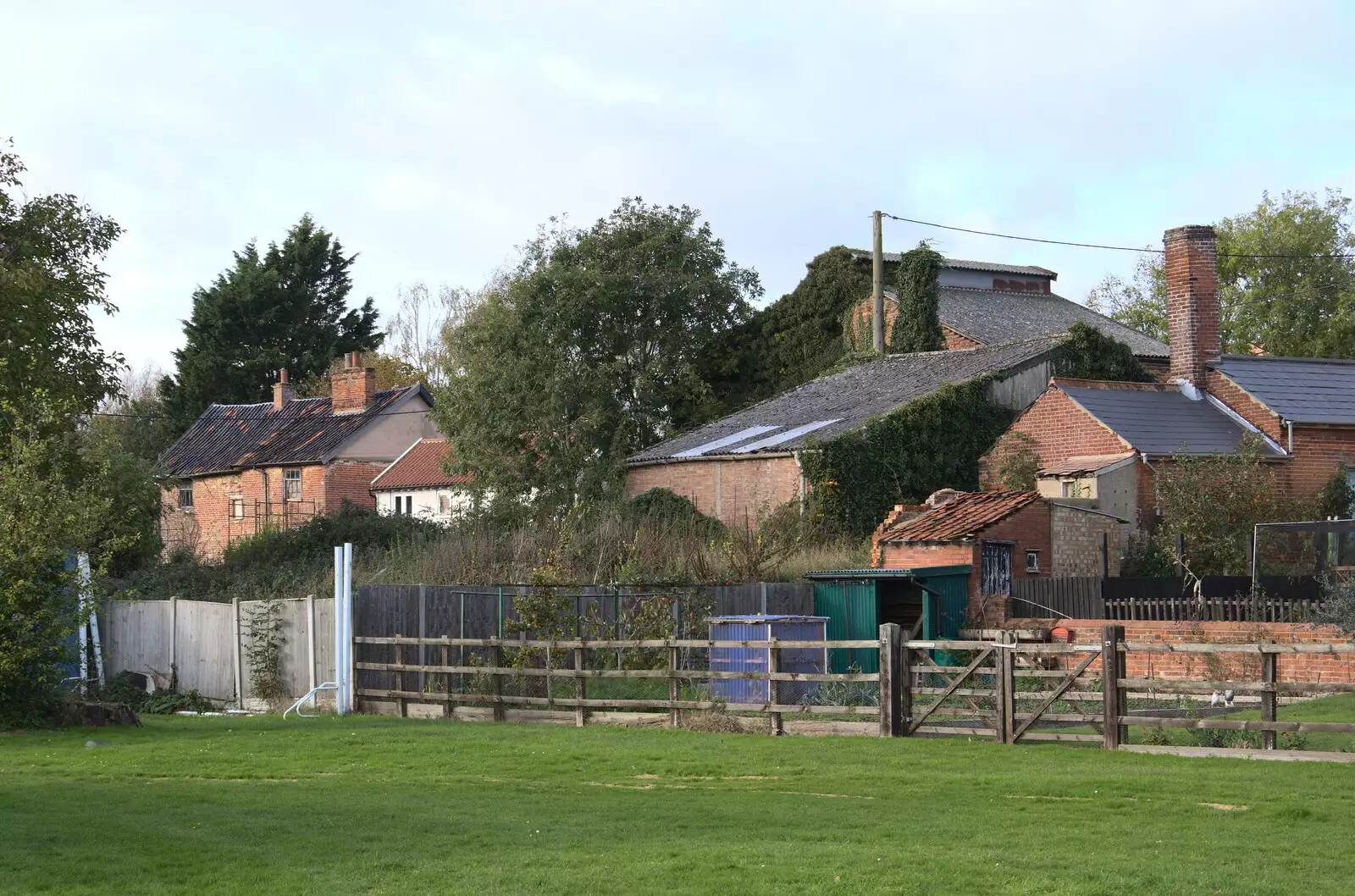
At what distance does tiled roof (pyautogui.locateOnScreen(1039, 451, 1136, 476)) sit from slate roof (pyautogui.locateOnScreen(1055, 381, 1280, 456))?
1.42 ft

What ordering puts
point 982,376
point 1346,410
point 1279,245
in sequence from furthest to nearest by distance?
point 1279,245, point 982,376, point 1346,410

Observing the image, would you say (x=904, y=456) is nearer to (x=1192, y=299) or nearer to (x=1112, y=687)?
(x=1192, y=299)

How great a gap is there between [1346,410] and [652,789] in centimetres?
2388

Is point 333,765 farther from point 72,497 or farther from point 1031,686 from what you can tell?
point 1031,686

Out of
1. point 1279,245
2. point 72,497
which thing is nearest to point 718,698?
point 72,497

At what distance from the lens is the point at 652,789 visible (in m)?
13.5

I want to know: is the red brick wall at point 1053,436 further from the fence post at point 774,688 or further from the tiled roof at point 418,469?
the tiled roof at point 418,469

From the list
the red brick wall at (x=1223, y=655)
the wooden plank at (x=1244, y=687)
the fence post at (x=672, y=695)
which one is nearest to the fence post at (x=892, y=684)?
the wooden plank at (x=1244, y=687)

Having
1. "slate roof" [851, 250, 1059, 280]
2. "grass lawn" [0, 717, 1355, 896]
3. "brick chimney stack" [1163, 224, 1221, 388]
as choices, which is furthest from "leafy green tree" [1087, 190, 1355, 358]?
"grass lawn" [0, 717, 1355, 896]

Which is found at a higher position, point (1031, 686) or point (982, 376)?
point (982, 376)

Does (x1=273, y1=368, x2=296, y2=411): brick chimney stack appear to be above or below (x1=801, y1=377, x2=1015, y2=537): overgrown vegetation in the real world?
above

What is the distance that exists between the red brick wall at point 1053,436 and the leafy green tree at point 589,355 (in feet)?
35.6

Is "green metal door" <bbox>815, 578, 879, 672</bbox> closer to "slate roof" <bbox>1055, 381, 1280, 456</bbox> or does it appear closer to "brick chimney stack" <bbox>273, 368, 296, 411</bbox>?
"slate roof" <bbox>1055, 381, 1280, 456</bbox>

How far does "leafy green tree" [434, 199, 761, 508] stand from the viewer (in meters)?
43.1
